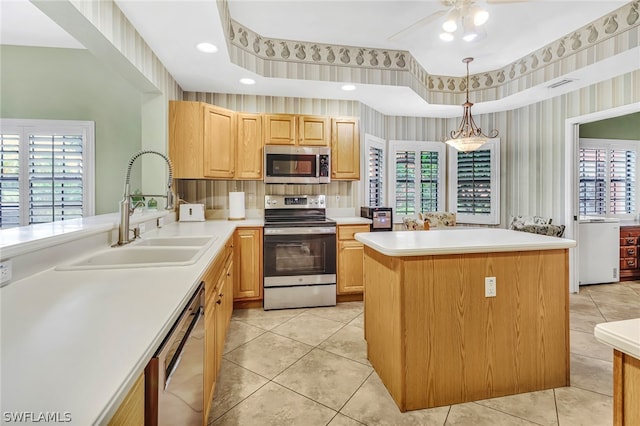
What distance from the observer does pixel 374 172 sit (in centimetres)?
462

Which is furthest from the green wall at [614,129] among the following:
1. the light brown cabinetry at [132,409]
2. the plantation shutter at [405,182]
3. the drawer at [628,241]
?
the light brown cabinetry at [132,409]

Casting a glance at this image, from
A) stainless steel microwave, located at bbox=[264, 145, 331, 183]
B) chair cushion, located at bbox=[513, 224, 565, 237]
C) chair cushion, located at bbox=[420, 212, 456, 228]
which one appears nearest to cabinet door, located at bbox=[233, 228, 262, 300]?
stainless steel microwave, located at bbox=[264, 145, 331, 183]

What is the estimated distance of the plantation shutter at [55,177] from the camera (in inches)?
143

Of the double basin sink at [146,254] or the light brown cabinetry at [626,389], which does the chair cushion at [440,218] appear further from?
the light brown cabinetry at [626,389]

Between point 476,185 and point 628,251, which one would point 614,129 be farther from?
point 476,185

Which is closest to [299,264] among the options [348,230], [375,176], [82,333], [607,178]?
[348,230]

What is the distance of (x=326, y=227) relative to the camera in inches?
137

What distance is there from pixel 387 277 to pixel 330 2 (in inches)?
90.2

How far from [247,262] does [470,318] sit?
228 cm

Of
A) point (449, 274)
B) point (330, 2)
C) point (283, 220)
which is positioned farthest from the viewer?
point (283, 220)

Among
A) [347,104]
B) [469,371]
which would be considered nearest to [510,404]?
[469,371]

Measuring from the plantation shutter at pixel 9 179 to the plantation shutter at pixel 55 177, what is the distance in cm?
13

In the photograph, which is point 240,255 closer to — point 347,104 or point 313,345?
point 313,345

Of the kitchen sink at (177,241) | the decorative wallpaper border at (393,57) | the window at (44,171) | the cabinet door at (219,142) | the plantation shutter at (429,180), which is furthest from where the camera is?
the plantation shutter at (429,180)
